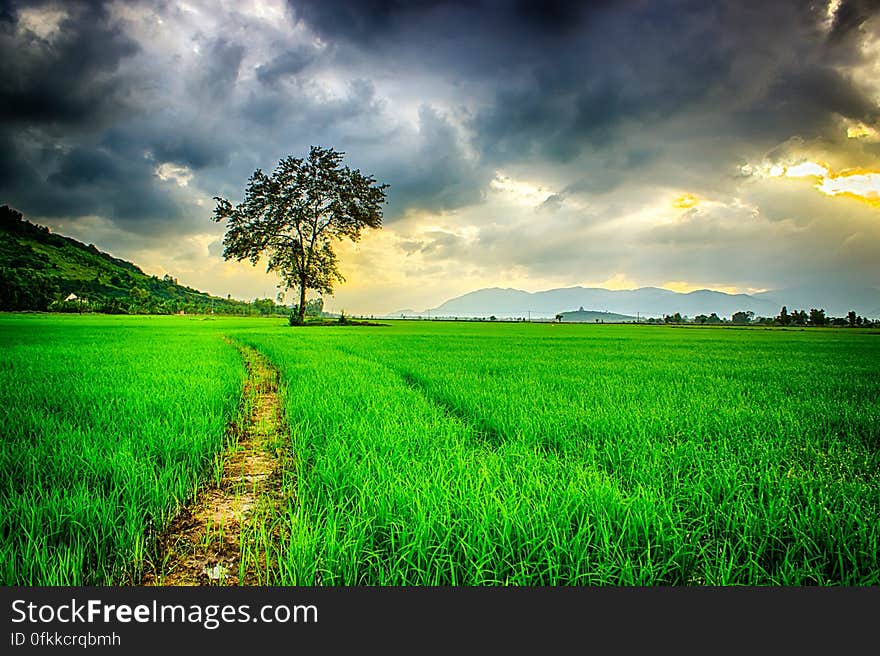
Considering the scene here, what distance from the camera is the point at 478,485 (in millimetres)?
2301

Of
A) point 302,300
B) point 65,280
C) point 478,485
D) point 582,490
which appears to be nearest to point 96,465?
point 478,485

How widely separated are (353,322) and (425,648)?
38.6 m

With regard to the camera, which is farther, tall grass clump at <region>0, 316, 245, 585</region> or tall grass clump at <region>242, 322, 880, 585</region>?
tall grass clump at <region>0, 316, 245, 585</region>

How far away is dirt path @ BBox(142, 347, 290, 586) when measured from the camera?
1.80m

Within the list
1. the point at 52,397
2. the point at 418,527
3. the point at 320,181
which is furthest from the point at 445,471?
the point at 320,181

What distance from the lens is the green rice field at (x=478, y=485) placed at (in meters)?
1.71

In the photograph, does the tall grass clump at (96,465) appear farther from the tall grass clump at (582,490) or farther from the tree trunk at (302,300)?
the tree trunk at (302,300)

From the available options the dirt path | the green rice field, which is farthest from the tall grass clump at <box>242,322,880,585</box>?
the dirt path

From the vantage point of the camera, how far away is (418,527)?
185 centimetres

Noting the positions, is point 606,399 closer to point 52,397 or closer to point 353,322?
point 52,397

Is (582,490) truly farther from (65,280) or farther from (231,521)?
(65,280)

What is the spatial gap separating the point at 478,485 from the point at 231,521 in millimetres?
1554

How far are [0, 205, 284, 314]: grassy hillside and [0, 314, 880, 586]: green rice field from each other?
1531 cm

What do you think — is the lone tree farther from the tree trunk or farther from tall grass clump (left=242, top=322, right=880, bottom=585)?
tall grass clump (left=242, top=322, right=880, bottom=585)
